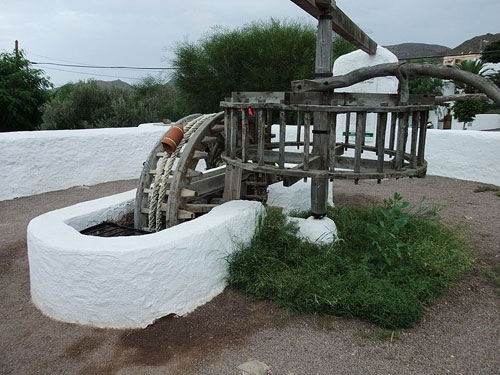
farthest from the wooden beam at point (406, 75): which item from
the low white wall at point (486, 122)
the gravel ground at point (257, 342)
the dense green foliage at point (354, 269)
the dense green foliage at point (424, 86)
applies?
the low white wall at point (486, 122)

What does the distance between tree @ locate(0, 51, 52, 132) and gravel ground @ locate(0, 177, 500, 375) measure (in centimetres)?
1256

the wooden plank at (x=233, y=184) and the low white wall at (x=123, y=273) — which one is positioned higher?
the wooden plank at (x=233, y=184)

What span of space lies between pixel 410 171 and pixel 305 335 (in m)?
1.43

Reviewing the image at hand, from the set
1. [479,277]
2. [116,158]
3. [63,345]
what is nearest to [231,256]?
[63,345]

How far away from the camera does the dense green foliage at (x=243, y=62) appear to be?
14203mm

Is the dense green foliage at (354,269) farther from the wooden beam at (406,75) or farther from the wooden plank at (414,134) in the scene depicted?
the wooden beam at (406,75)

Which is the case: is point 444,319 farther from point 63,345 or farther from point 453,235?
point 63,345

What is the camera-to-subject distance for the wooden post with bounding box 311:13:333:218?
12.5 feet

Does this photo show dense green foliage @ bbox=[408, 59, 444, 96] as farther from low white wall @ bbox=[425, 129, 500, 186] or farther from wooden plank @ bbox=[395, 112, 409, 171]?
wooden plank @ bbox=[395, 112, 409, 171]

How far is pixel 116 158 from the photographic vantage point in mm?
7996

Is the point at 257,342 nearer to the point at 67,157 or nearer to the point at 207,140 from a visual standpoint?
the point at 207,140

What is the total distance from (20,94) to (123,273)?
556 inches

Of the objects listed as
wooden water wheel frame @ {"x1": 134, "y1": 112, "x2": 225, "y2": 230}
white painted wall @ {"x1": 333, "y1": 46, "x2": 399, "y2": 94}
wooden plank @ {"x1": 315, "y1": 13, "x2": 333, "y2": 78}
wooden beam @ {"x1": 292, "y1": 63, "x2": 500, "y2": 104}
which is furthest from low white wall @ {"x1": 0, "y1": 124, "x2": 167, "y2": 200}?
wooden beam @ {"x1": 292, "y1": 63, "x2": 500, "y2": 104}

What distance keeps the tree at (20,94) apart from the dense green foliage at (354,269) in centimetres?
1332
